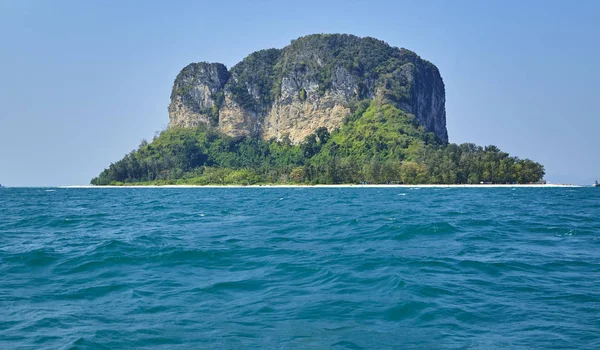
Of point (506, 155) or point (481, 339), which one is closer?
point (481, 339)

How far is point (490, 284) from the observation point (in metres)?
20.0

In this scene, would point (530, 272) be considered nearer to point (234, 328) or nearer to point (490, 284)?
point (490, 284)

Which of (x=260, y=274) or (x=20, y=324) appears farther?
(x=260, y=274)

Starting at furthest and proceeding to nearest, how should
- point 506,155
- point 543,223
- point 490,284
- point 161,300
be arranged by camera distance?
1. point 506,155
2. point 543,223
3. point 490,284
4. point 161,300

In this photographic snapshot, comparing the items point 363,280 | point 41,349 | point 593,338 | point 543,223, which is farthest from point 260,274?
point 543,223

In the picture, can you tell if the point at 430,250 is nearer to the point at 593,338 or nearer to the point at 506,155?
the point at 593,338

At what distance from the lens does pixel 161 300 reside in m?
17.8

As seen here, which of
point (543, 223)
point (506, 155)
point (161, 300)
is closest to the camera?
point (161, 300)

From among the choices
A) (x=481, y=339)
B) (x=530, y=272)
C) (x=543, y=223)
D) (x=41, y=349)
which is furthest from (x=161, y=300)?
(x=543, y=223)

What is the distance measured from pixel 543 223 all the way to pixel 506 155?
16746cm

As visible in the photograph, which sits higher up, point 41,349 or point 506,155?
point 506,155

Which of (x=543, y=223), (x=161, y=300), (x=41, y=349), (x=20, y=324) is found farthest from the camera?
(x=543, y=223)

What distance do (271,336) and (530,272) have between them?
12900mm

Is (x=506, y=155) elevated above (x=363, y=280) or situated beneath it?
elevated above
